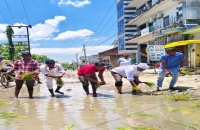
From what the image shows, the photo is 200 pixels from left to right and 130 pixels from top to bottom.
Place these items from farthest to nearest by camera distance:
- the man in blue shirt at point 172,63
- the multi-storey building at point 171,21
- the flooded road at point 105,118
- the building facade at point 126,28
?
1. the building facade at point 126,28
2. the multi-storey building at point 171,21
3. the man in blue shirt at point 172,63
4. the flooded road at point 105,118

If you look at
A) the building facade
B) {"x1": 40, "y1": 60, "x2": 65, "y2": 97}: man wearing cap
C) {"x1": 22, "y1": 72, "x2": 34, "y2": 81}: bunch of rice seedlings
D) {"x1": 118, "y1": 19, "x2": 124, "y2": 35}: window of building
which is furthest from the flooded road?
{"x1": 118, "y1": 19, "x2": 124, "y2": 35}: window of building

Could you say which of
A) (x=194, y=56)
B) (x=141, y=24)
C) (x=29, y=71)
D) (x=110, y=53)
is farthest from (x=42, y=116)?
(x=110, y=53)

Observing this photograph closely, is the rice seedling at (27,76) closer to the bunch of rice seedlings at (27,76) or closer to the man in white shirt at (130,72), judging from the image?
the bunch of rice seedlings at (27,76)

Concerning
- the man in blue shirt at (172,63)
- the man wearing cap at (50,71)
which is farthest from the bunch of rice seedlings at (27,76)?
→ the man in blue shirt at (172,63)

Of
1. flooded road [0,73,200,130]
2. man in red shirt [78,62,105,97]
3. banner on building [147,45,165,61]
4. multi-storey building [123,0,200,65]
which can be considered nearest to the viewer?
flooded road [0,73,200,130]

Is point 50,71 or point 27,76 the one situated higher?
point 50,71

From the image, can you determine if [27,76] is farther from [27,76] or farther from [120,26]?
[120,26]

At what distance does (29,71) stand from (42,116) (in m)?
3.03

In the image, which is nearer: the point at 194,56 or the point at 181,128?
the point at 181,128

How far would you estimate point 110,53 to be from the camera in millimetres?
48406

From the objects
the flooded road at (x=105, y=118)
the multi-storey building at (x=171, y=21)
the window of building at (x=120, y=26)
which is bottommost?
the flooded road at (x=105, y=118)

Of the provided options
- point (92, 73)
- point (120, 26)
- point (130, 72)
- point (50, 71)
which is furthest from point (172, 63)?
point (120, 26)

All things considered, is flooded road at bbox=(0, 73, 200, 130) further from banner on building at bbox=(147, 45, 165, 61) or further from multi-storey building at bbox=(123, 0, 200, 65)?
multi-storey building at bbox=(123, 0, 200, 65)

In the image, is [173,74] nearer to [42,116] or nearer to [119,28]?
[42,116]
